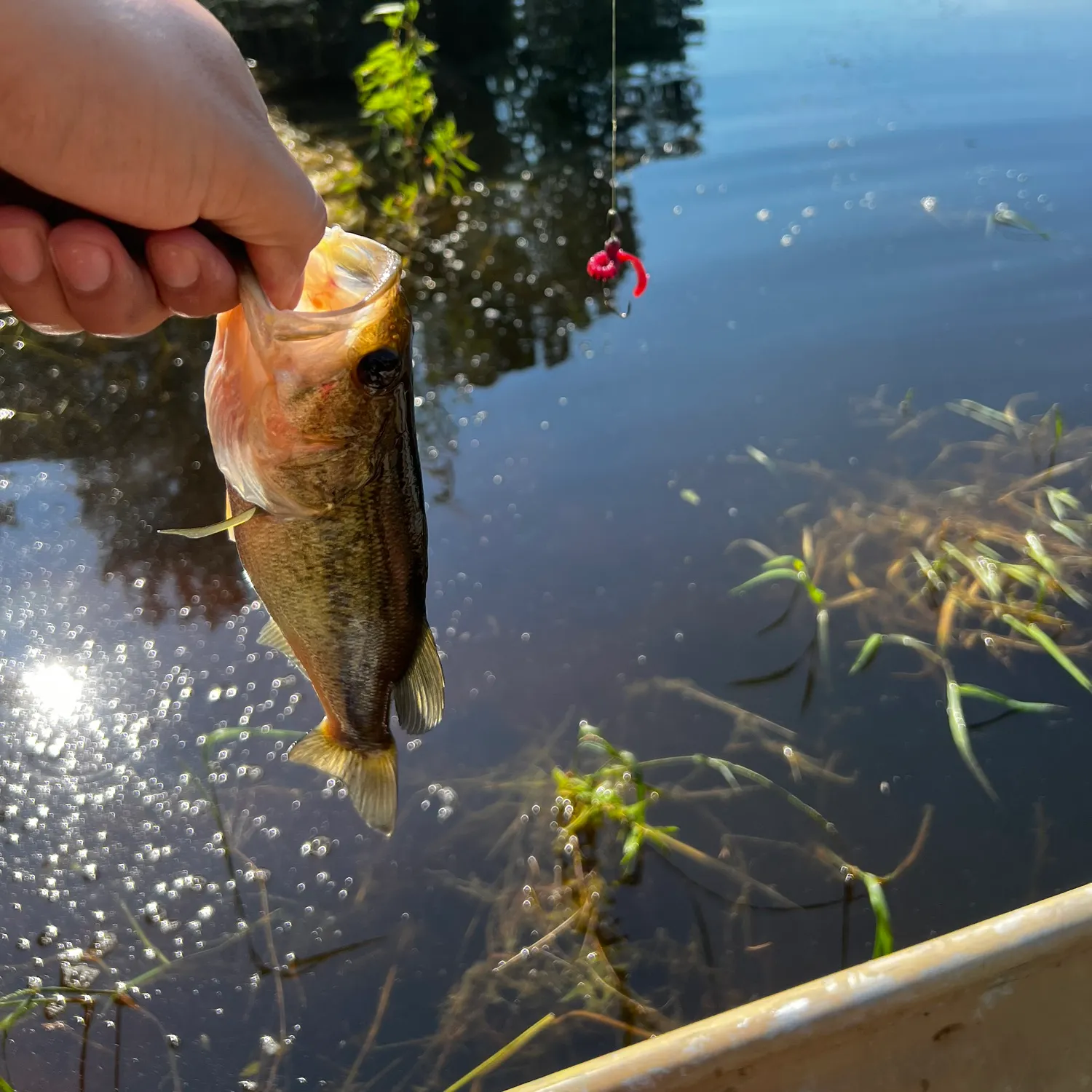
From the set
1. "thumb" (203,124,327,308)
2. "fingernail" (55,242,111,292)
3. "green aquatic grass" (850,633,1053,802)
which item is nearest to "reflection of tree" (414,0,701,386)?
"green aquatic grass" (850,633,1053,802)

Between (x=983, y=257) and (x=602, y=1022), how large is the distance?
5.17 metres

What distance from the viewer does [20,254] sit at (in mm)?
1310

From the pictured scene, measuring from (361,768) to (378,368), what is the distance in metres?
0.91

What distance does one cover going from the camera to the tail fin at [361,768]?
2014 mm

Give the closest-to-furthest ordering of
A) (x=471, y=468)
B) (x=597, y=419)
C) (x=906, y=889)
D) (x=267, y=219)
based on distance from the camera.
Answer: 1. (x=267, y=219)
2. (x=906, y=889)
3. (x=471, y=468)
4. (x=597, y=419)

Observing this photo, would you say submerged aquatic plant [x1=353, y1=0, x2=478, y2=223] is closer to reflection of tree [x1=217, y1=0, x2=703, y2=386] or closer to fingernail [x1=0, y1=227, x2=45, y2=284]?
reflection of tree [x1=217, y1=0, x2=703, y2=386]

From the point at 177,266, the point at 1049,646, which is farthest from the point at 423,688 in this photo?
the point at 1049,646

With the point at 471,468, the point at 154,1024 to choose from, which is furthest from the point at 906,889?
the point at 471,468

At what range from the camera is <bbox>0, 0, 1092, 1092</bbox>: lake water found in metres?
2.60

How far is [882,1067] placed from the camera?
188 cm

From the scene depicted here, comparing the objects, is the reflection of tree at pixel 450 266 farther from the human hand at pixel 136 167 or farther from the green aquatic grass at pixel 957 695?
the human hand at pixel 136 167

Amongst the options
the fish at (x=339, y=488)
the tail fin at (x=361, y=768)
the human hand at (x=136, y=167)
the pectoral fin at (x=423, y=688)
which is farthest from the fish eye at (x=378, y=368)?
the tail fin at (x=361, y=768)

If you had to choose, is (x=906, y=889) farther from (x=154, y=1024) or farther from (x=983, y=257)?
(x=983, y=257)

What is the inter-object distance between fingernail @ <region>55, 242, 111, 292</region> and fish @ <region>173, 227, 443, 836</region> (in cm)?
19
